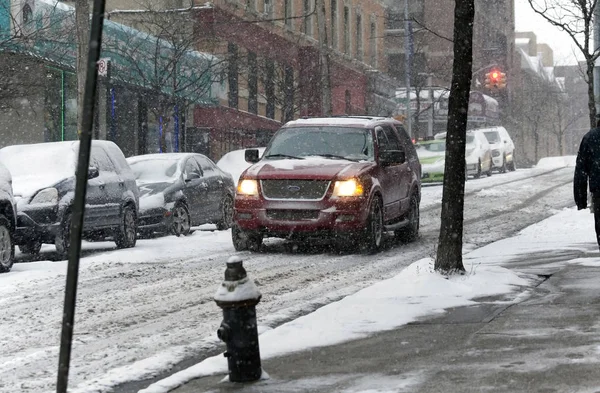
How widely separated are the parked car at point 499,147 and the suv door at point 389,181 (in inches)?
1124

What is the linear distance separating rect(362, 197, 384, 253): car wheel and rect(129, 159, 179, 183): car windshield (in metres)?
5.34

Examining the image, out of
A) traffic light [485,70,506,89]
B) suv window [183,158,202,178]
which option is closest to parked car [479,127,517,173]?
traffic light [485,70,506,89]

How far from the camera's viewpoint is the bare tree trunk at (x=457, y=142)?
37.0 ft

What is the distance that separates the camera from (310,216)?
50.8 feet

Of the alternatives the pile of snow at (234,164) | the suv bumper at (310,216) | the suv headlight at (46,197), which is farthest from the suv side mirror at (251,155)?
the pile of snow at (234,164)

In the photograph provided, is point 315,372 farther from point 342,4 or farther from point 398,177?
point 342,4

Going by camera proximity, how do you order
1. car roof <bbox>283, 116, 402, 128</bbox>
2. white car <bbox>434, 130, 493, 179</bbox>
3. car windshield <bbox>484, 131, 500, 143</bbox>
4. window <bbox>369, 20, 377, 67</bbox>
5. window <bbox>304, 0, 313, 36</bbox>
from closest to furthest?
car roof <bbox>283, 116, 402, 128</bbox> < white car <bbox>434, 130, 493, 179</bbox> < car windshield <bbox>484, 131, 500, 143</bbox> < window <bbox>304, 0, 313, 36</bbox> < window <bbox>369, 20, 377, 67</bbox>

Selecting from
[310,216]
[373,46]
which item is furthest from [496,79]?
[310,216]

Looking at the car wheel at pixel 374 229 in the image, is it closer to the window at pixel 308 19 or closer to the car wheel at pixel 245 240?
the car wheel at pixel 245 240

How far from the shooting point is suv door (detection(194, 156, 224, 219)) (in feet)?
70.3

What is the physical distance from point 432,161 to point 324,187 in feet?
77.0

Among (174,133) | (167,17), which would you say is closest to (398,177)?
(167,17)

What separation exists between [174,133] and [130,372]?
31342 millimetres

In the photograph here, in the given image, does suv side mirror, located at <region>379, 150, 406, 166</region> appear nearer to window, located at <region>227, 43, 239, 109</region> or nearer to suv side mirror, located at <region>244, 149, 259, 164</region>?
suv side mirror, located at <region>244, 149, 259, 164</region>
